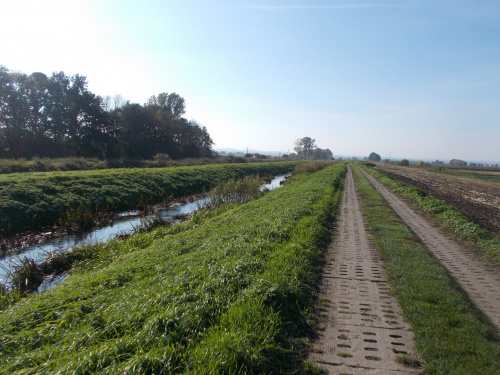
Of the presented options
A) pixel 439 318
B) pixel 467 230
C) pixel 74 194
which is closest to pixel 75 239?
pixel 74 194

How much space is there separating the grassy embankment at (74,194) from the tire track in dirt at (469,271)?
1357 cm

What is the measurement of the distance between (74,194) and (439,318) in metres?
17.2

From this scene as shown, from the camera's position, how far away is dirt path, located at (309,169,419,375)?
339 centimetres

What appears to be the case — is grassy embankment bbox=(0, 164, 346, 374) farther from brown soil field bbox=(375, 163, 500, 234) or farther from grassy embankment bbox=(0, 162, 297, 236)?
brown soil field bbox=(375, 163, 500, 234)

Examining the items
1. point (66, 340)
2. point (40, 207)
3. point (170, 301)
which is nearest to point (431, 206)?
point (170, 301)

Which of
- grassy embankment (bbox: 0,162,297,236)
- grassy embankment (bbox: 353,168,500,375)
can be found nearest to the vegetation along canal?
grassy embankment (bbox: 0,162,297,236)

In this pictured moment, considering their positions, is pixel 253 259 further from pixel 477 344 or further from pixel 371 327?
pixel 477 344

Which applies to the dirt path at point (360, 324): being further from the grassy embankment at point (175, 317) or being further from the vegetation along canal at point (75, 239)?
the vegetation along canal at point (75, 239)

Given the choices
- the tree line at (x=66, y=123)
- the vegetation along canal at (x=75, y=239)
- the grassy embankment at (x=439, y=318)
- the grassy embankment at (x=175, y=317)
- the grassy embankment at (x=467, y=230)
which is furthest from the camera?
the tree line at (x=66, y=123)

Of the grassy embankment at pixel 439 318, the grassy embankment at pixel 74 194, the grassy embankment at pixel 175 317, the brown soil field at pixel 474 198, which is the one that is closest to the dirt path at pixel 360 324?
the grassy embankment at pixel 439 318

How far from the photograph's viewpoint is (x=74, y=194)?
15781mm

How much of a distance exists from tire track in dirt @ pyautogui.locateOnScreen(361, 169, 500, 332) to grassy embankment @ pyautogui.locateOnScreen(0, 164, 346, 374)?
2.80 m

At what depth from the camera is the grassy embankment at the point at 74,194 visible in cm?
1239

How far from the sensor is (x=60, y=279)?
7.35 m
